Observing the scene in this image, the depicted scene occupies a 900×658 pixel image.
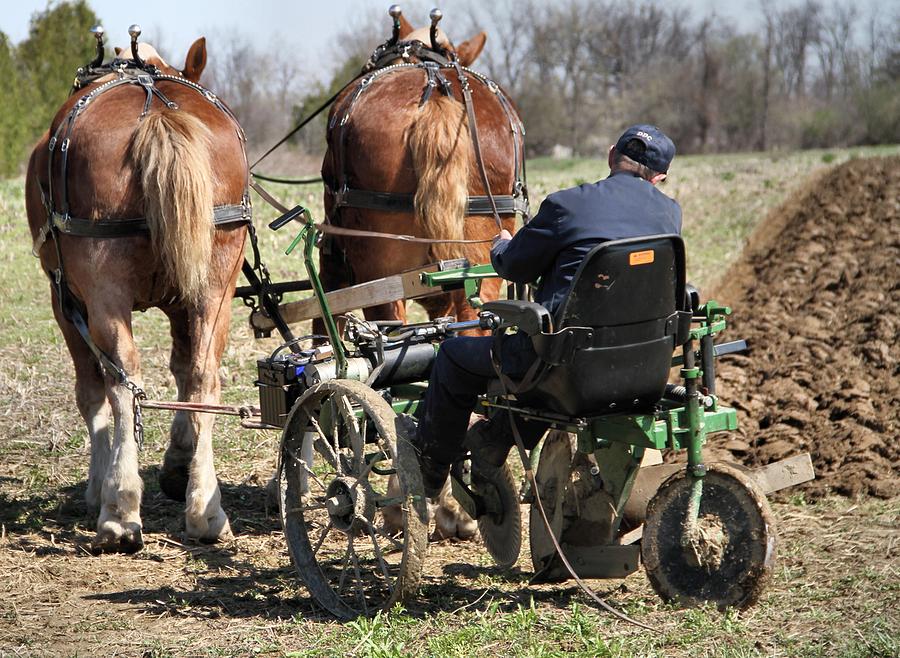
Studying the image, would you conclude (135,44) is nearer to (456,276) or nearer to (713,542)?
(456,276)

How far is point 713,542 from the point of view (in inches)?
151

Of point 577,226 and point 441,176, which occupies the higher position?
point 441,176

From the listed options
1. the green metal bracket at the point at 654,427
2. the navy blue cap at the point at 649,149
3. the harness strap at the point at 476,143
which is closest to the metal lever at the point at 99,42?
the harness strap at the point at 476,143

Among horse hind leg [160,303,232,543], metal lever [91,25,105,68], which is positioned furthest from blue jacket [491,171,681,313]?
metal lever [91,25,105,68]

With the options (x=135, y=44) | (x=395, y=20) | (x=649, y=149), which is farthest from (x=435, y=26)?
(x=649, y=149)

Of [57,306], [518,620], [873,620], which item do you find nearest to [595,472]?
[518,620]

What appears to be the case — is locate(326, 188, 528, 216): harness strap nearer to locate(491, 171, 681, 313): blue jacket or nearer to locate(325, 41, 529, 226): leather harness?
locate(325, 41, 529, 226): leather harness

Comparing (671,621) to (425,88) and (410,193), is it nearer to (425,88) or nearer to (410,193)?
(410,193)

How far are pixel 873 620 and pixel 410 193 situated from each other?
306cm

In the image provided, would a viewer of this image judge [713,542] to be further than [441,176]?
No

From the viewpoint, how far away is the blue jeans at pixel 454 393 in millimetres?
4062

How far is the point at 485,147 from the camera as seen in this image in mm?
5719

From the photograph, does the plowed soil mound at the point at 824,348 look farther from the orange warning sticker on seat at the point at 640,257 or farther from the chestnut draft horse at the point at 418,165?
the orange warning sticker on seat at the point at 640,257

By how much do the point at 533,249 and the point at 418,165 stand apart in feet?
6.06
